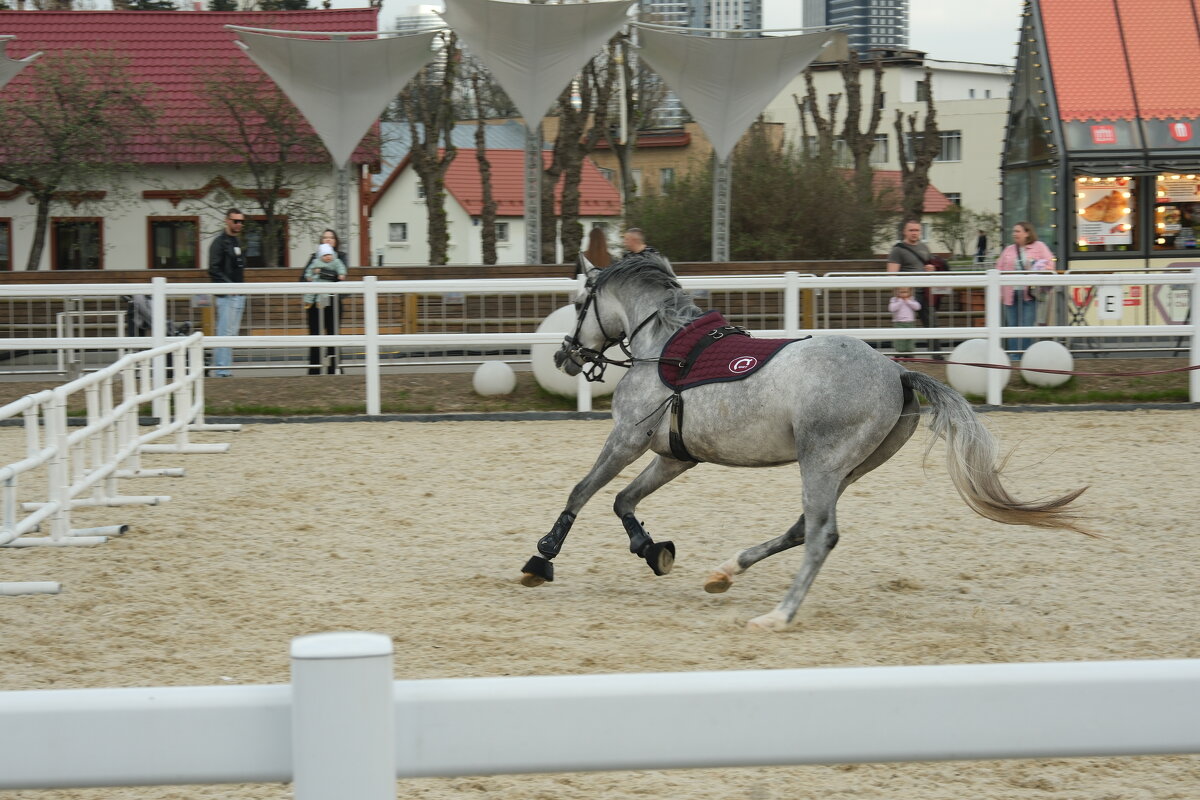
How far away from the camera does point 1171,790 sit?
12.4ft

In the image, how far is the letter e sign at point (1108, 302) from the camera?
13.8 m

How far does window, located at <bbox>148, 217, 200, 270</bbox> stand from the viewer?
27.4 m

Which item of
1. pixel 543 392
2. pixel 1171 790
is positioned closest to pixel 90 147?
pixel 543 392

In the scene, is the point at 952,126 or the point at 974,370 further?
the point at 952,126

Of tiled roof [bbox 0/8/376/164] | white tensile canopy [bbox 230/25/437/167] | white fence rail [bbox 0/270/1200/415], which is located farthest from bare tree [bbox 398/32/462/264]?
white fence rail [bbox 0/270/1200/415]

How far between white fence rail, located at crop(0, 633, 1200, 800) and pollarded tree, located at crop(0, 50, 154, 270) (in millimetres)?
24983

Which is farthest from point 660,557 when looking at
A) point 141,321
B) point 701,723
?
point 141,321

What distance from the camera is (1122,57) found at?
20359 mm

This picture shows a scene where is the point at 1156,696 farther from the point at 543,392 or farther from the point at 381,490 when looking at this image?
the point at 543,392

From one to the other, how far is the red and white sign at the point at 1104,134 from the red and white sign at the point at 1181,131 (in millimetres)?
887

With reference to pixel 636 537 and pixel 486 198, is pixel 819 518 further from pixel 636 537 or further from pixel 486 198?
pixel 486 198

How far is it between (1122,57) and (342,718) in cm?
2105

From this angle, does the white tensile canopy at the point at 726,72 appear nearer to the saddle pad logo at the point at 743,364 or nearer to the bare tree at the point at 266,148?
the bare tree at the point at 266,148

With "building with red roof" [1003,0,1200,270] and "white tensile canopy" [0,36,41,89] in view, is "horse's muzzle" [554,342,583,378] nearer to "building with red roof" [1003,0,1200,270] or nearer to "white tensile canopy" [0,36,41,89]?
"building with red roof" [1003,0,1200,270]
